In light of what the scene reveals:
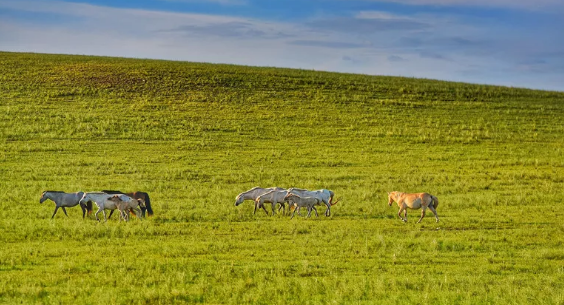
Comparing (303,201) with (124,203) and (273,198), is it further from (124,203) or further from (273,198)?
(124,203)

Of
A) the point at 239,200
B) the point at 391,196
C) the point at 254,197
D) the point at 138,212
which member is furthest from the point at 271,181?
the point at 138,212

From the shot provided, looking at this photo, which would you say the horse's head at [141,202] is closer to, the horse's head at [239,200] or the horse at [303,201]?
the horse's head at [239,200]

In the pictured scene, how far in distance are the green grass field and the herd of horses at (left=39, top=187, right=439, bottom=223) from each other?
593 millimetres

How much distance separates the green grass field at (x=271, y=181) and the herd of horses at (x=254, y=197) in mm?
593

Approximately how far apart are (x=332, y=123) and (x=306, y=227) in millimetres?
35639

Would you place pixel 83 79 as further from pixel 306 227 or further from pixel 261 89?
pixel 306 227

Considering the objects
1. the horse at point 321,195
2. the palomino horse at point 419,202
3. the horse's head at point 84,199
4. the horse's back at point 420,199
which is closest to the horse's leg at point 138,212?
the horse's head at point 84,199

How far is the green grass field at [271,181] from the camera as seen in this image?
13891 millimetres

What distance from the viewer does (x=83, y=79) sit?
69.1 m

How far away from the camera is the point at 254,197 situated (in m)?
25.3

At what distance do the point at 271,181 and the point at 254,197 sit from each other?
8.30 meters

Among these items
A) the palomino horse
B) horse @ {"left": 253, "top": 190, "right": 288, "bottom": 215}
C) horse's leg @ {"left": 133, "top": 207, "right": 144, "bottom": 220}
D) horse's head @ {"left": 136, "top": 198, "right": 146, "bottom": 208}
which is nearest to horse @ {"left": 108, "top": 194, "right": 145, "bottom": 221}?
horse's head @ {"left": 136, "top": 198, "right": 146, "bottom": 208}

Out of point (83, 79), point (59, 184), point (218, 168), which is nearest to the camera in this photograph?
point (59, 184)

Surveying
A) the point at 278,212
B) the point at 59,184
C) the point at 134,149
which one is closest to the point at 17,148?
the point at 134,149
